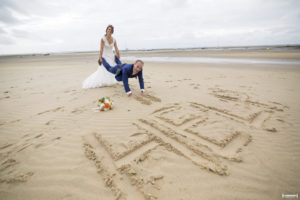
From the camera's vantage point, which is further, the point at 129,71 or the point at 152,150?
the point at 129,71

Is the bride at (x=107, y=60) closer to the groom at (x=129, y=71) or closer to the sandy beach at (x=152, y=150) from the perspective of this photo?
the groom at (x=129, y=71)

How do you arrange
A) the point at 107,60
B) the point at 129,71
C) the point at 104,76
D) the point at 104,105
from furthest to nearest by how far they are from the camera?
the point at 104,76 → the point at 107,60 → the point at 129,71 → the point at 104,105

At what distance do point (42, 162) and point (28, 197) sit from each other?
0.52 metres

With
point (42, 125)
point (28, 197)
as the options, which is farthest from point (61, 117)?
point (28, 197)

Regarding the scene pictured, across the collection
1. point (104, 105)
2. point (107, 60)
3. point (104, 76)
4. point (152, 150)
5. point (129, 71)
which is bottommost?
point (152, 150)

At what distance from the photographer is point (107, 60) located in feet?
17.2

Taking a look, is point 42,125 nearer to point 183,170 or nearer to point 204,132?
point 183,170

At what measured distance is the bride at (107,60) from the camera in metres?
4.97

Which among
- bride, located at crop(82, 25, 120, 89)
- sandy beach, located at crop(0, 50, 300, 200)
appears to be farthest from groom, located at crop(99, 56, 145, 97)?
bride, located at crop(82, 25, 120, 89)

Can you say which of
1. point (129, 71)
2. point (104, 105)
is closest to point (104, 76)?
point (129, 71)

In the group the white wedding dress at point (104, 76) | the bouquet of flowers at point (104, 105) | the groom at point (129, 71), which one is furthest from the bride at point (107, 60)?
the bouquet of flowers at point (104, 105)

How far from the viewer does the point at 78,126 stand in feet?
9.11

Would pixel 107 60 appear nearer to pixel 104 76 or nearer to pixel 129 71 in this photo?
pixel 104 76

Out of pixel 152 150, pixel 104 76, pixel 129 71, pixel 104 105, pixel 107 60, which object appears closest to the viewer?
pixel 152 150
